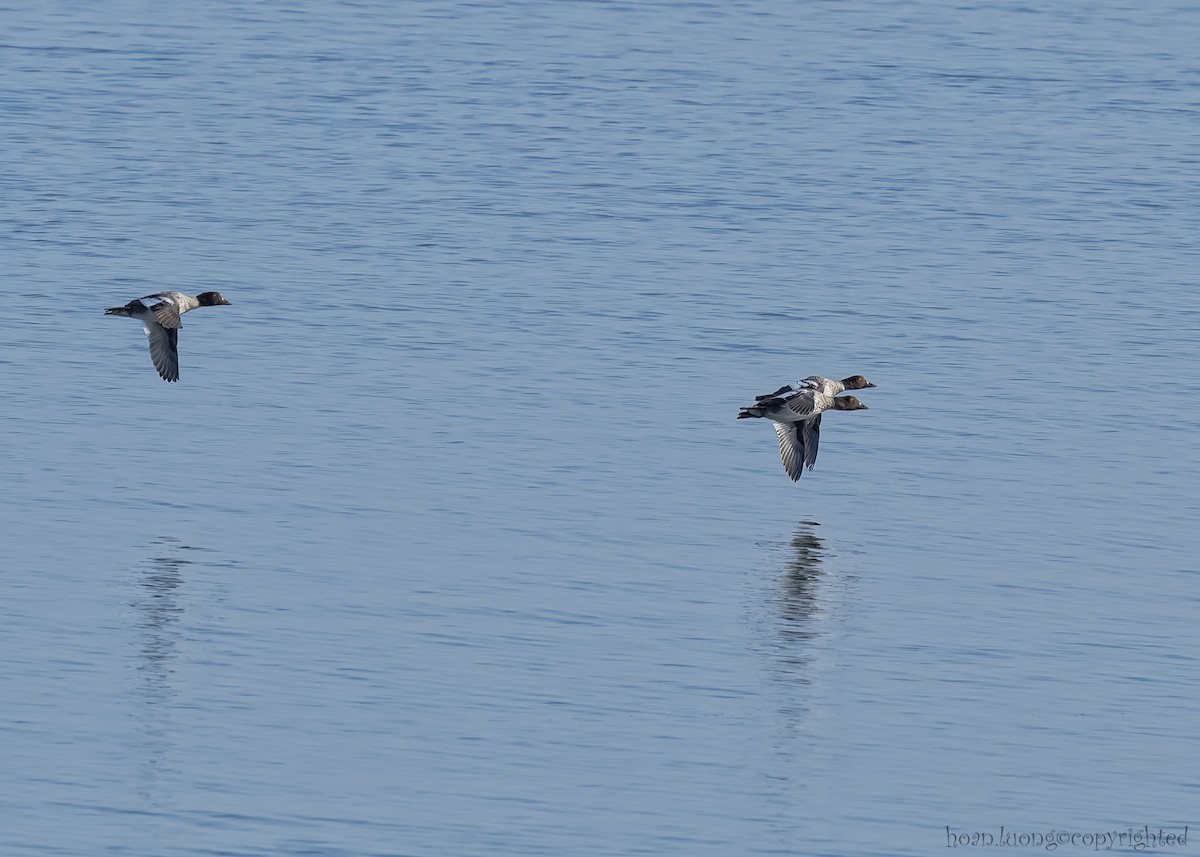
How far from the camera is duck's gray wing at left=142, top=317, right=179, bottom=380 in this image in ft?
94.9

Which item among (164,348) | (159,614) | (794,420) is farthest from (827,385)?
(159,614)

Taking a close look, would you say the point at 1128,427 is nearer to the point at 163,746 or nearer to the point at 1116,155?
→ the point at 163,746

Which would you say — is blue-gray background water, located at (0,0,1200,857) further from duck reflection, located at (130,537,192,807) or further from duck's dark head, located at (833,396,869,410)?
duck's dark head, located at (833,396,869,410)

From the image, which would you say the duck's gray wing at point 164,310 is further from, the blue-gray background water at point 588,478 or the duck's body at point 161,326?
the blue-gray background water at point 588,478

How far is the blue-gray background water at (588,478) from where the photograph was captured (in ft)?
69.2

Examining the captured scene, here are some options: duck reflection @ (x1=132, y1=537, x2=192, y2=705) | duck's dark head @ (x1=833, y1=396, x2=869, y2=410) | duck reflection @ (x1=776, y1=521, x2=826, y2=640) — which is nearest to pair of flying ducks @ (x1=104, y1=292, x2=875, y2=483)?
duck's dark head @ (x1=833, y1=396, x2=869, y2=410)

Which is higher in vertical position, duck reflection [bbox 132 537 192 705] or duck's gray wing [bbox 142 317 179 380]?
duck's gray wing [bbox 142 317 179 380]

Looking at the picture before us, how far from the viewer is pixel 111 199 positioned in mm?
49656

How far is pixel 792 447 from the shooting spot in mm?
29812

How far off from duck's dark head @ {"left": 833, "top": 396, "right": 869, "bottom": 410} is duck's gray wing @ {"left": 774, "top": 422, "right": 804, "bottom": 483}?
5.63ft

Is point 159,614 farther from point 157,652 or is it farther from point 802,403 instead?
point 802,403

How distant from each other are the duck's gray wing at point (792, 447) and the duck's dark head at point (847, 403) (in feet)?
5.63

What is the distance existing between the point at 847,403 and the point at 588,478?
11.8 feet

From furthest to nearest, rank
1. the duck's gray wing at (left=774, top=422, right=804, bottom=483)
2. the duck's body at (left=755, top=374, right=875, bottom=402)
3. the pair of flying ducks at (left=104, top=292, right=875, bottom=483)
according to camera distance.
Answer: the duck's body at (left=755, top=374, right=875, bottom=402)
the duck's gray wing at (left=774, top=422, right=804, bottom=483)
the pair of flying ducks at (left=104, top=292, right=875, bottom=483)
